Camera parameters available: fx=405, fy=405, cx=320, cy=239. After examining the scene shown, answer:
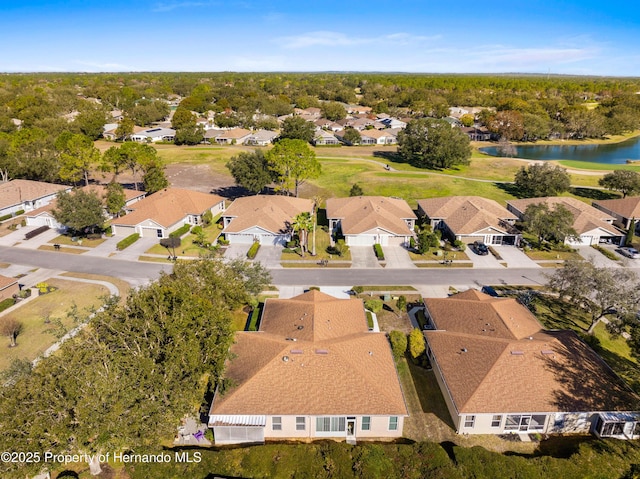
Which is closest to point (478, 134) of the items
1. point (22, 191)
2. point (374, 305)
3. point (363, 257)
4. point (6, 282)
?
point (363, 257)

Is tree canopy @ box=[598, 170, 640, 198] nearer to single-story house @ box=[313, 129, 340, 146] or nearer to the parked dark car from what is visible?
the parked dark car

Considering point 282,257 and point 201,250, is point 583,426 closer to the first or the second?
point 282,257

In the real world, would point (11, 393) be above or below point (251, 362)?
above

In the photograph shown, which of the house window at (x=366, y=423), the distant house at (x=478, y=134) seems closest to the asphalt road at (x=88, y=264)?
the house window at (x=366, y=423)

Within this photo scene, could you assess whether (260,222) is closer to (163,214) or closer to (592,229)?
(163,214)

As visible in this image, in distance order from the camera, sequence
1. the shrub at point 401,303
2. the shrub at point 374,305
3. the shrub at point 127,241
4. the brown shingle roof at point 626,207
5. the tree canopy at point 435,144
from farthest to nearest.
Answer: the tree canopy at point 435,144
the brown shingle roof at point 626,207
the shrub at point 127,241
the shrub at point 401,303
the shrub at point 374,305

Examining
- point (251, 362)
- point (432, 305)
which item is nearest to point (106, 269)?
point (251, 362)

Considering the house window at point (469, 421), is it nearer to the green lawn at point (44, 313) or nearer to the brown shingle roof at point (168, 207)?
the green lawn at point (44, 313)
